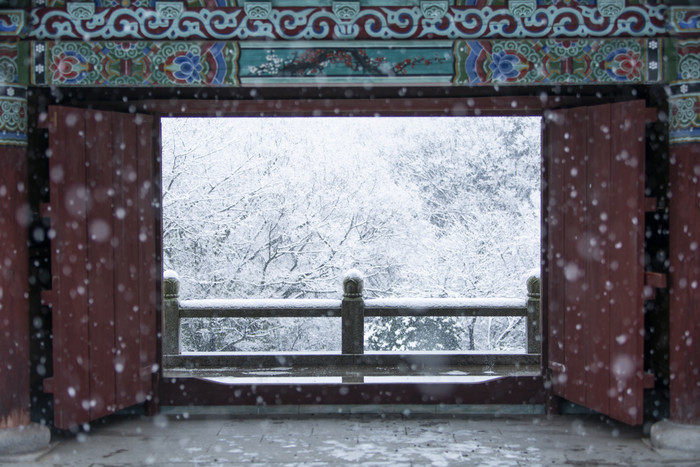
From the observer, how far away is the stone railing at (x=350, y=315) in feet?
26.7

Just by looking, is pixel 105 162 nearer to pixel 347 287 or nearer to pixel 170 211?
pixel 347 287

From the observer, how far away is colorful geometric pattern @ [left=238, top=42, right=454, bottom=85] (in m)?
5.41

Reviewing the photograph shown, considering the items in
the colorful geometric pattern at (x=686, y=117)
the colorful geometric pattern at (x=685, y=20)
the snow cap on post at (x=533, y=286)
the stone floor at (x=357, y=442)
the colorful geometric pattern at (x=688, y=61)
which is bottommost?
the stone floor at (x=357, y=442)

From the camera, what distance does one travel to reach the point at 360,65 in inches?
213

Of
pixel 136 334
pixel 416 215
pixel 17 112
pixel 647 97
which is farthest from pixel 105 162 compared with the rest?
pixel 416 215

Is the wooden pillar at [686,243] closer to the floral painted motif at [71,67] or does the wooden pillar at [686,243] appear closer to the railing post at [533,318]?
the railing post at [533,318]

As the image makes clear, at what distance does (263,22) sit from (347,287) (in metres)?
3.65

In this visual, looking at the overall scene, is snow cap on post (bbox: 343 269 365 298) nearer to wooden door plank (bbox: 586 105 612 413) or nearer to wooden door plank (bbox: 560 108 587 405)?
wooden door plank (bbox: 560 108 587 405)

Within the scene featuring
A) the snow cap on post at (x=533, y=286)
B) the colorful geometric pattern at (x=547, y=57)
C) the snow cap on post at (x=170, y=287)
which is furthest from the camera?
the snow cap on post at (x=170, y=287)

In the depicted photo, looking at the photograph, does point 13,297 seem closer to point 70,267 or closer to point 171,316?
point 70,267

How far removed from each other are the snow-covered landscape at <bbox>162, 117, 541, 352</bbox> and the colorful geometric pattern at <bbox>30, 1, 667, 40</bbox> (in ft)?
31.5

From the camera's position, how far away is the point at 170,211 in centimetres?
1494

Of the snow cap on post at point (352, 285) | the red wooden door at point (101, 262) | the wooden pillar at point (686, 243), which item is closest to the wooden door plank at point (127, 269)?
the red wooden door at point (101, 262)

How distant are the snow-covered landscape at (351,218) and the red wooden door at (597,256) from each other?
927cm
